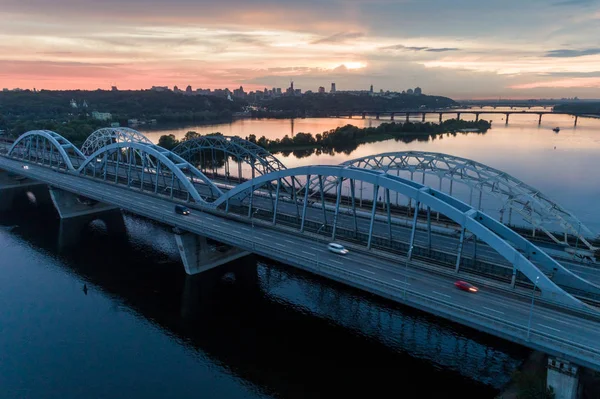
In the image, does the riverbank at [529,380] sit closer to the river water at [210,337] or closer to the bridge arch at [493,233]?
the river water at [210,337]

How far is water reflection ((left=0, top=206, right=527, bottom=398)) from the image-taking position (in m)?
35.2

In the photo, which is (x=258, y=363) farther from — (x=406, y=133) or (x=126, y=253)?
(x=406, y=133)

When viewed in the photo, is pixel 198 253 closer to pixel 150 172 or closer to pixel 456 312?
pixel 456 312

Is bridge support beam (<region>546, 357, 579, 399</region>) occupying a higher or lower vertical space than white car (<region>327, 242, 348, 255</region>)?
lower

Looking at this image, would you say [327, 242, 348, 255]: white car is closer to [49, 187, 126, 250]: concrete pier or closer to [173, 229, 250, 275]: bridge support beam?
[173, 229, 250, 275]: bridge support beam

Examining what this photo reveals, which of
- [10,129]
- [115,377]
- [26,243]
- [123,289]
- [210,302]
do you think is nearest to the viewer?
[115,377]

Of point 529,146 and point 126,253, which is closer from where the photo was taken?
point 126,253

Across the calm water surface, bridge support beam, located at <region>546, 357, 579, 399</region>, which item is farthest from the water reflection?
the calm water surface

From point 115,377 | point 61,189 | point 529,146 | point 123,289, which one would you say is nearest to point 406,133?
point 529,146

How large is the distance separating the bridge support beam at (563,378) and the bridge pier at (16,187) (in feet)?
328

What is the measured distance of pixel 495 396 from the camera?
3275 cm

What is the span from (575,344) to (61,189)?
261 feet

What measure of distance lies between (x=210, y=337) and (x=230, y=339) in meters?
2.18

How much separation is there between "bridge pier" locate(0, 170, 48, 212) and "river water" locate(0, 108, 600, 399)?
126 ft
